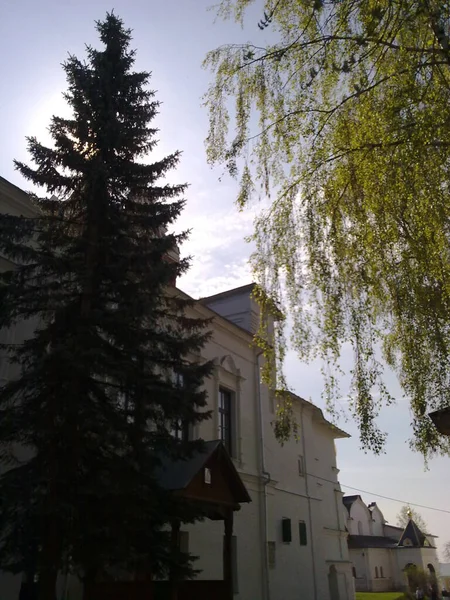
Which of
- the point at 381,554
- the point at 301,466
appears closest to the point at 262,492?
the point at 301,466

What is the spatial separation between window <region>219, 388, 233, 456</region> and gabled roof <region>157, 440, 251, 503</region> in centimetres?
593

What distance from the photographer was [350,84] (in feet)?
27.6

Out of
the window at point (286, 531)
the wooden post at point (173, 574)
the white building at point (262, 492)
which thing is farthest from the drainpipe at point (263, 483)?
the wooden post at point (173, 574)

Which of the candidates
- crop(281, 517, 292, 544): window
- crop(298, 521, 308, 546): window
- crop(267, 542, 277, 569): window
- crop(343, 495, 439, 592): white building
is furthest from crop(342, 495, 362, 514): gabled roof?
crop(267, 542, 277, 569): window

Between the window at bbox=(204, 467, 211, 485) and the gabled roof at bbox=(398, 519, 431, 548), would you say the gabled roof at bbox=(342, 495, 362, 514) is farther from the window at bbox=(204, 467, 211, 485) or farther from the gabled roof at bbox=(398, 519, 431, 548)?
the window at bbox=(204, 467, 211, 485)

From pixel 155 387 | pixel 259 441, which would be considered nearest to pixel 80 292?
pixel 155 387

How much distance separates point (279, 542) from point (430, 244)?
50.5 ft

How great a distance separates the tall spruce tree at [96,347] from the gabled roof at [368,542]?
155 feet

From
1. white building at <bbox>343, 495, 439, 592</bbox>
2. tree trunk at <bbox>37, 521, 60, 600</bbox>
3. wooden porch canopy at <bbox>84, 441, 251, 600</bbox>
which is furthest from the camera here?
white building at <bbox>343, 495, 439, 592</bbox>

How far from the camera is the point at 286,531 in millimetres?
20094

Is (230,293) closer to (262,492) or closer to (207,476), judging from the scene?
(262,492)

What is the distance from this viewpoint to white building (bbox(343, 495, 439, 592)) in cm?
4981

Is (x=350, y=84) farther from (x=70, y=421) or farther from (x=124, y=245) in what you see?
(x=70, y=421)

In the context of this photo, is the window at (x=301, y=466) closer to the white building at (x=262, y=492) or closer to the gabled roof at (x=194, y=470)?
the white building at (x=262, y=492)
